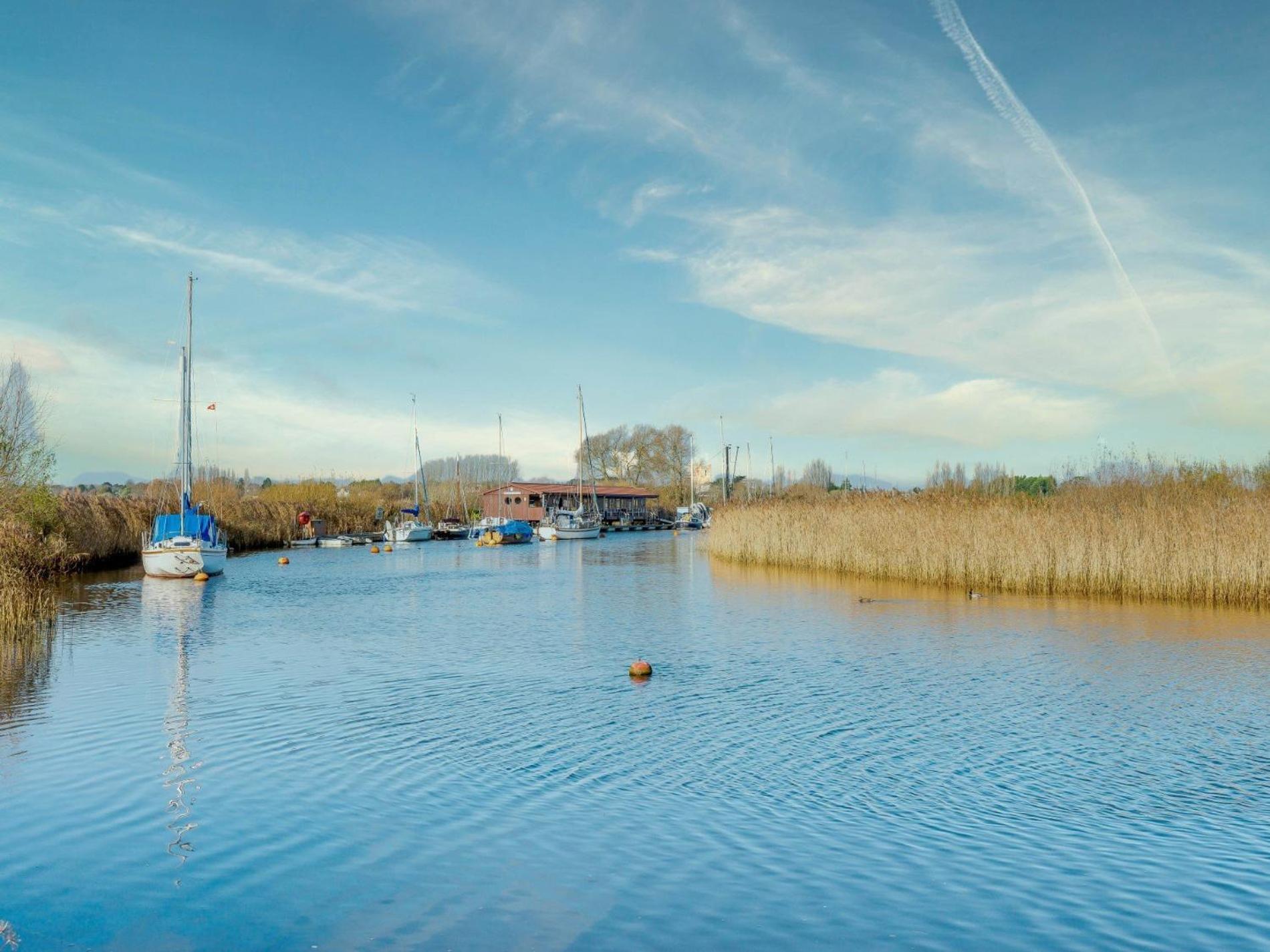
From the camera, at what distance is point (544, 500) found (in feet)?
321

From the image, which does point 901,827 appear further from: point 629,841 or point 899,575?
point 899,575

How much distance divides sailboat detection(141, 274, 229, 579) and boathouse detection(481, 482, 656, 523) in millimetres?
51613

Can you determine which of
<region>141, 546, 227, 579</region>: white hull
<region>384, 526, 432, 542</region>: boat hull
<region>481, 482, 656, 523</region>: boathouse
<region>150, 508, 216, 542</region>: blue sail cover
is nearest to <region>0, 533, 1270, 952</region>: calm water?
<region>141, 546, 227, 579</region>: white hull

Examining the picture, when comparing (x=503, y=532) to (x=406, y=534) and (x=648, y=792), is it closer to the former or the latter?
(x=406, y=534)

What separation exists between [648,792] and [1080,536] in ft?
66.2

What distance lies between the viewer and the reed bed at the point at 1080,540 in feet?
74.8

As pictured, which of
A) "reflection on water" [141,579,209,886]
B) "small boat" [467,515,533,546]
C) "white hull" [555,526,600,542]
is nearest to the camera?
"reflection on water" [141,579,209,886]

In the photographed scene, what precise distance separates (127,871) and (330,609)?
20.7 meters

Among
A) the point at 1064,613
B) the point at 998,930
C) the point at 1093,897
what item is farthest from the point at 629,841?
the point at 1064,613

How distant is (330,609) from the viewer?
27.4m

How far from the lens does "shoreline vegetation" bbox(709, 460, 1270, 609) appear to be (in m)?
22.9

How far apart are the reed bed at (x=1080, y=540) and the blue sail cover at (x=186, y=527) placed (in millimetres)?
24638

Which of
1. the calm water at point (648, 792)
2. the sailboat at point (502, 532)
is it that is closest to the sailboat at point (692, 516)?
the sailboat at point (502, 532)

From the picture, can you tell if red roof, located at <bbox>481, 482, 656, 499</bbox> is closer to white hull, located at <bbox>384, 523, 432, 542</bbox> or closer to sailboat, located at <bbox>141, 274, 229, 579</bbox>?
white hull, located at <bbox>384, 523, 432, 542</bbox>
